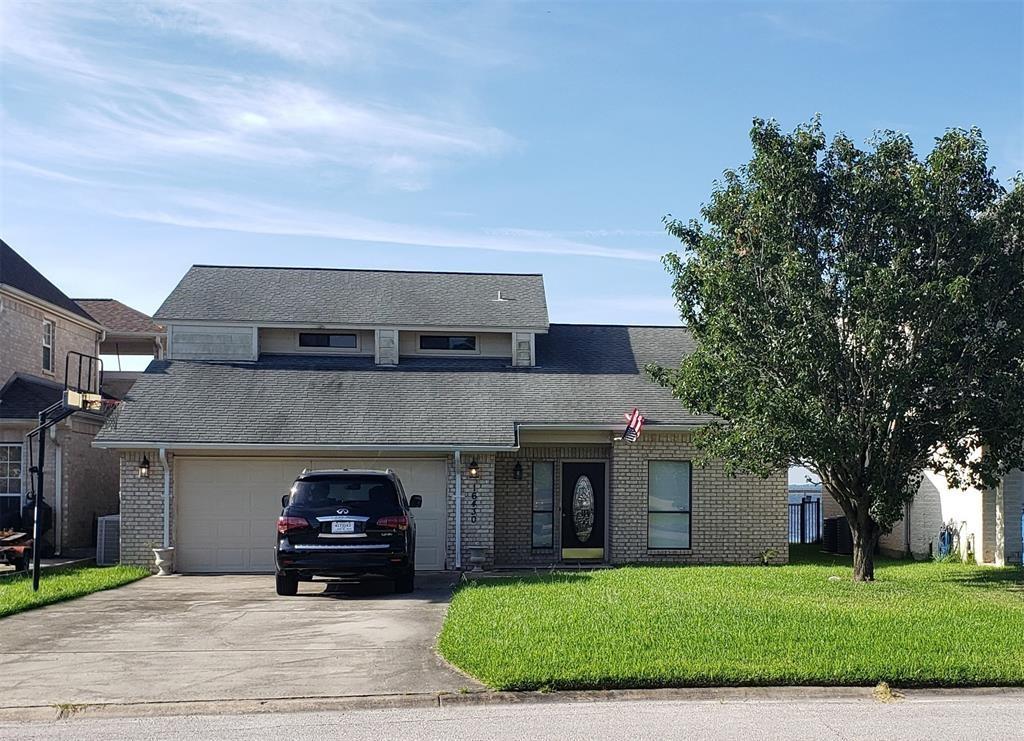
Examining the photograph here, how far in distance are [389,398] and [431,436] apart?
1.93 m

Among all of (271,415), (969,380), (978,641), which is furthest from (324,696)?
(271,415)

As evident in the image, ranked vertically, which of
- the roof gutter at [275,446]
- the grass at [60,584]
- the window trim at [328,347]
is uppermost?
the window trim at [328,347]

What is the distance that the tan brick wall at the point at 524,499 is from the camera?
851 inches

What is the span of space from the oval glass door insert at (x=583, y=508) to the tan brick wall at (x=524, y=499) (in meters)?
0.32

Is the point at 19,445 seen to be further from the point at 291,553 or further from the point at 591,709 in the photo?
the point at 591,709

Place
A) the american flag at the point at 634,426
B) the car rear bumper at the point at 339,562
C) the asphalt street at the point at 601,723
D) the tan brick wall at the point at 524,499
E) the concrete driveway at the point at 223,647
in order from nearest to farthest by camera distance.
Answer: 1. the asphalt street at the point at 601,723
2. the concrete driveway at the point at 223,647
3. the car rear bumper at the point at 339,562
4. the american flag at the point at 634,426
5. the tan brick wall at the point at 524,499

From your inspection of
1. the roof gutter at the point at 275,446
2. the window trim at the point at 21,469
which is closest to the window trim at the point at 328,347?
the roof gutter at the point at 275,446

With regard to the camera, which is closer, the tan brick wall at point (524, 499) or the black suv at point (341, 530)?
the black suv at point (341, 530)

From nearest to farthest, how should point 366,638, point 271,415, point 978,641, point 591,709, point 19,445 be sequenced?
point 591,709 < point 978,641 < point 366,638 < point 271,415 < point 19,445

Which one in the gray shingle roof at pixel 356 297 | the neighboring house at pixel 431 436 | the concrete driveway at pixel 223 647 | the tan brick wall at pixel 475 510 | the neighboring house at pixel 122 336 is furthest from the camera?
the neighboring house at pixel 122 336

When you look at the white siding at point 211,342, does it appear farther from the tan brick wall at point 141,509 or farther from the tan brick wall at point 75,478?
the tan brick wall at point 141,509

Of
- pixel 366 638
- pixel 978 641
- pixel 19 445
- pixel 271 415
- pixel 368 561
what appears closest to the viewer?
pixel 978 641

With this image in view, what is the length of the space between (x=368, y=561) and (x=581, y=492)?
707 cm

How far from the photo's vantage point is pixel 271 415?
67.6ft
